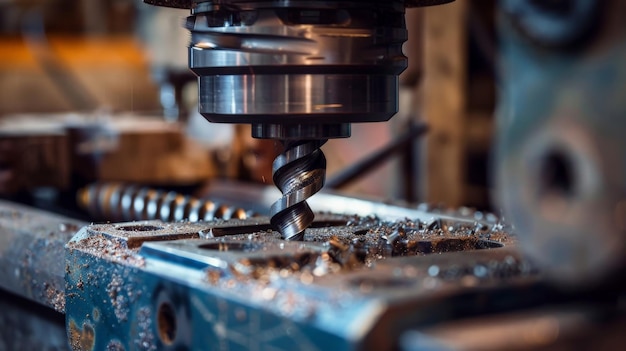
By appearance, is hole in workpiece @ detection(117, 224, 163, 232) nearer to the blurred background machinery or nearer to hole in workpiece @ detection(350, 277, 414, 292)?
the blurred background machinery

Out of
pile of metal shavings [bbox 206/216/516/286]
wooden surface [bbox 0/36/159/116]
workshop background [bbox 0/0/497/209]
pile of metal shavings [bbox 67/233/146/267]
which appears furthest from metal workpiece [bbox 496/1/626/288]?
wooden surface [bbox 0/36/159/116]

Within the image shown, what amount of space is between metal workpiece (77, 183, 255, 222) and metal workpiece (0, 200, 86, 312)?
6.0 inches

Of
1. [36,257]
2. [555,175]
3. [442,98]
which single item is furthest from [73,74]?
[555,175]

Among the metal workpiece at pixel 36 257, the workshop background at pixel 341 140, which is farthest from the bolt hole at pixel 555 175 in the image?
the workshop background at pixel 341 140

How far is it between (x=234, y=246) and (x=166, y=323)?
3.7 inches

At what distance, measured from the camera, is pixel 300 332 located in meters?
0.57

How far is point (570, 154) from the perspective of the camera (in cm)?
53

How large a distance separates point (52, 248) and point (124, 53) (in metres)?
4.64

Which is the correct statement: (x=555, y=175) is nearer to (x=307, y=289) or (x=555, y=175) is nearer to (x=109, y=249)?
(x=307, y=289)

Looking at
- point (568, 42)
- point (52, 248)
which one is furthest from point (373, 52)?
point (52, 248)

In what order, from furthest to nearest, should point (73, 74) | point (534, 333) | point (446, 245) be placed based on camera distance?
1. point (73, 74)
2. point (446, 245)
3. point (534, 333)

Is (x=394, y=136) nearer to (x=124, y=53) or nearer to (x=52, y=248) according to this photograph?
(x=52, y=248)

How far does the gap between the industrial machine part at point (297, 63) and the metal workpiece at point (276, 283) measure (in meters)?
0.12

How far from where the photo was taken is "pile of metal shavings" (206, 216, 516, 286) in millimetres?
669
